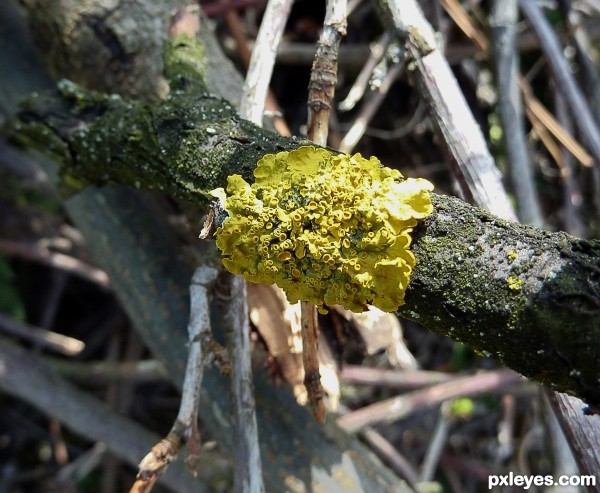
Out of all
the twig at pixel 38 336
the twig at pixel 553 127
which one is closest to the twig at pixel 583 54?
the twig at pixel 553 127

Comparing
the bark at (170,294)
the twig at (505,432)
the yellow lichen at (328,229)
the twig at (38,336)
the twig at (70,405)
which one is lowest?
the twig at (70,405)

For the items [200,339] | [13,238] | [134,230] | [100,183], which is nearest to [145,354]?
[13,238]

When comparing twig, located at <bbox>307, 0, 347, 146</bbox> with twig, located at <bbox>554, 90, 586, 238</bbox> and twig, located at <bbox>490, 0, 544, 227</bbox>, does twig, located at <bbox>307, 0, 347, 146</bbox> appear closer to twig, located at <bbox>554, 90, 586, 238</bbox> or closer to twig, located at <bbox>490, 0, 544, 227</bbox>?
twig, located at <bbox>490, 0, 544, 227</bbox>

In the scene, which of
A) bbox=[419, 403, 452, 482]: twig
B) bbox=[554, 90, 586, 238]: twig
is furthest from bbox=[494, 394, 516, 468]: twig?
bbox=[554, 90, 586, 238]: twig

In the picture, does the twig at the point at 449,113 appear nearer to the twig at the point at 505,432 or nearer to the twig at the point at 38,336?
the twig at the point at 505,432

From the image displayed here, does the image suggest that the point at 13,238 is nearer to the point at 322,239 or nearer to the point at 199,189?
the point at 199,189
